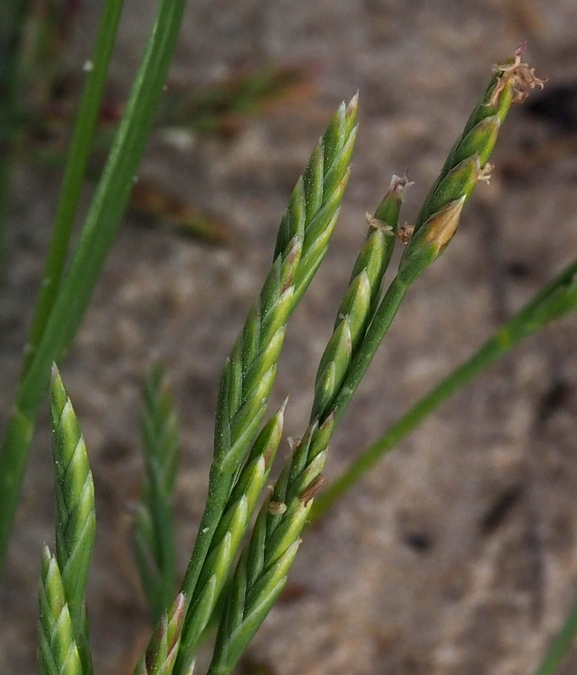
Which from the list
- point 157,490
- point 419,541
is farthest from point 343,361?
point 419,541

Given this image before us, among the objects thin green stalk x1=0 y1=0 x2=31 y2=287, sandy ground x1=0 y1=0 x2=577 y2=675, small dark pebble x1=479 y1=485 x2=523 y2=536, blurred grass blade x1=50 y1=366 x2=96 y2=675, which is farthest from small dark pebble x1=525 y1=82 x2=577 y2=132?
blurred grass blade x1=50 y1=366 x2=96 y2=675

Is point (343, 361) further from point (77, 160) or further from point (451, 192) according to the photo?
point (77, 160)

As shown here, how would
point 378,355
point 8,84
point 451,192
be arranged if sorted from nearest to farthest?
point 451,192
point 8,84
point 378,355

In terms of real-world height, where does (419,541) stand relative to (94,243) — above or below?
below

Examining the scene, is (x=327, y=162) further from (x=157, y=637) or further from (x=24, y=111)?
(x=24, y=111)

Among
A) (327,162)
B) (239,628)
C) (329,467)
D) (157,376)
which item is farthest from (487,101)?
(329,467)

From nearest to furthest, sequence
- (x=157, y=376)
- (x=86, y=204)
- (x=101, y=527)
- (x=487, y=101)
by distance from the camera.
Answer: (x=487, y=101), (x=157, y=376), (x=101, y=527), (x=86, y=204)

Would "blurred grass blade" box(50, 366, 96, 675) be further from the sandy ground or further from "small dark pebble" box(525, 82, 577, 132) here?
"small dark pebble" box(525, 82, 577, 132)
